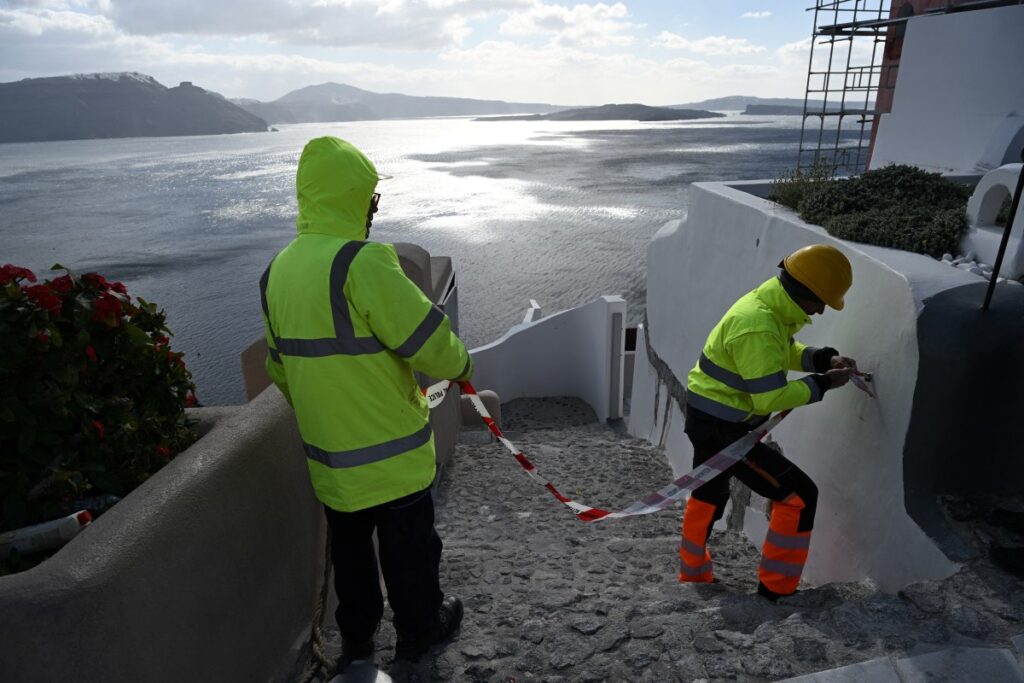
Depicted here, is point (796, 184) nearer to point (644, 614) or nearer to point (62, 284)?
point (644, 614)

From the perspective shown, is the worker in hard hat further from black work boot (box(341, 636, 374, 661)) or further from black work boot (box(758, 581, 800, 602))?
black work boot (box(341, 636, 374, 661))

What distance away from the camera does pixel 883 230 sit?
15.1 ft

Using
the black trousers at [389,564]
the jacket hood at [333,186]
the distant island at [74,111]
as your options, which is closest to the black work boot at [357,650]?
the black trousers at [389,564]

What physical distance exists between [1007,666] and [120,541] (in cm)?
308

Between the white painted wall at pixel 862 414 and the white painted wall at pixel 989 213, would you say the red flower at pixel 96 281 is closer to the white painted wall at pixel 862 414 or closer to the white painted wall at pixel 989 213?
the white painted wall at pixel 862 414

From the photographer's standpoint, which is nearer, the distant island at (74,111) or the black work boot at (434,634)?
the black work boot at (434,634)

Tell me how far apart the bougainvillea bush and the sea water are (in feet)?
21.7

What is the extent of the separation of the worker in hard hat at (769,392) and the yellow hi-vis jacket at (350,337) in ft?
5.95

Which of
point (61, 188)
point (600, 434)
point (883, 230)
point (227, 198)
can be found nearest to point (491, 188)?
point (227, 198)

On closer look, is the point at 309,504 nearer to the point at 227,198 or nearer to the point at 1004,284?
the point at 1004,284

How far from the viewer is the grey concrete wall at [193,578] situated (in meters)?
1.82

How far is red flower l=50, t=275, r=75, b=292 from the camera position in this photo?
2.60 metres

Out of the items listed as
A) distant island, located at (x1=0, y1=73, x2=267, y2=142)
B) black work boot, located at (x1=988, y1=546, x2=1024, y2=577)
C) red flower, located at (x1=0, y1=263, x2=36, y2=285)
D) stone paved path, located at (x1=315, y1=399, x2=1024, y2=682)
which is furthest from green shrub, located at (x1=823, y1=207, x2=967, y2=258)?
distant island, located at (x1=0, y1=73, x2=267, y2=142)

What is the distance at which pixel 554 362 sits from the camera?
1888 centimetres
